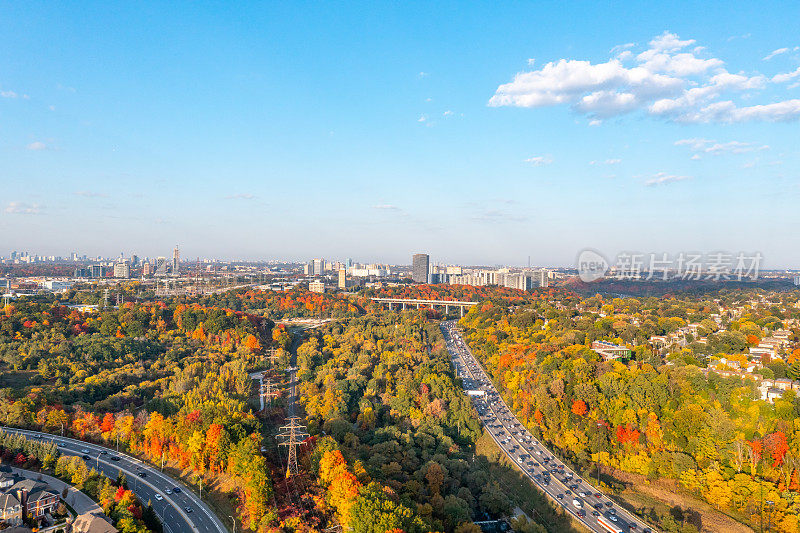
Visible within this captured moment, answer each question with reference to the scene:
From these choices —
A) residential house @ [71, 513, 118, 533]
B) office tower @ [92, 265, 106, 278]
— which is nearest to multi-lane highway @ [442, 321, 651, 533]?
residential house @ [71, 513, 118, 533]

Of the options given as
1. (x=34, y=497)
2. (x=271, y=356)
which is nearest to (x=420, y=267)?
(x=271, y=356)

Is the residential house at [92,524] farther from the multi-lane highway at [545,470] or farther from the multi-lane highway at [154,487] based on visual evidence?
the multi-lane highway at [545,470]

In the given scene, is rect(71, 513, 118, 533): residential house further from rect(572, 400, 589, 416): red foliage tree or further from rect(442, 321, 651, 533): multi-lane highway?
rect(572, 400, 589, 416): red foliage tree

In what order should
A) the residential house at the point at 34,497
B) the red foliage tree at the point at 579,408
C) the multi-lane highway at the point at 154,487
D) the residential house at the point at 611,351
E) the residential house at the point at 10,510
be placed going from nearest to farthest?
the residential house at the point at 10,510, the residential house at the point at 34,497, the multi-lane highway at the point at 154,487, the red foliage tree at the point at 579,408, the residential house at the point at 611,351

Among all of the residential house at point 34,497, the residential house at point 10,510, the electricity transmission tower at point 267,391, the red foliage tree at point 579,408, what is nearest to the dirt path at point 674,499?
the red foliage tree at point 579,408

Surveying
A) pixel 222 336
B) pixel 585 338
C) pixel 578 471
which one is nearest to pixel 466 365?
pixel 585 338

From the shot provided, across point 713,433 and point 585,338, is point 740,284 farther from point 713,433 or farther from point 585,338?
point 713,433

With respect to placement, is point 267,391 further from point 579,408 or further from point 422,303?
point 422,303
